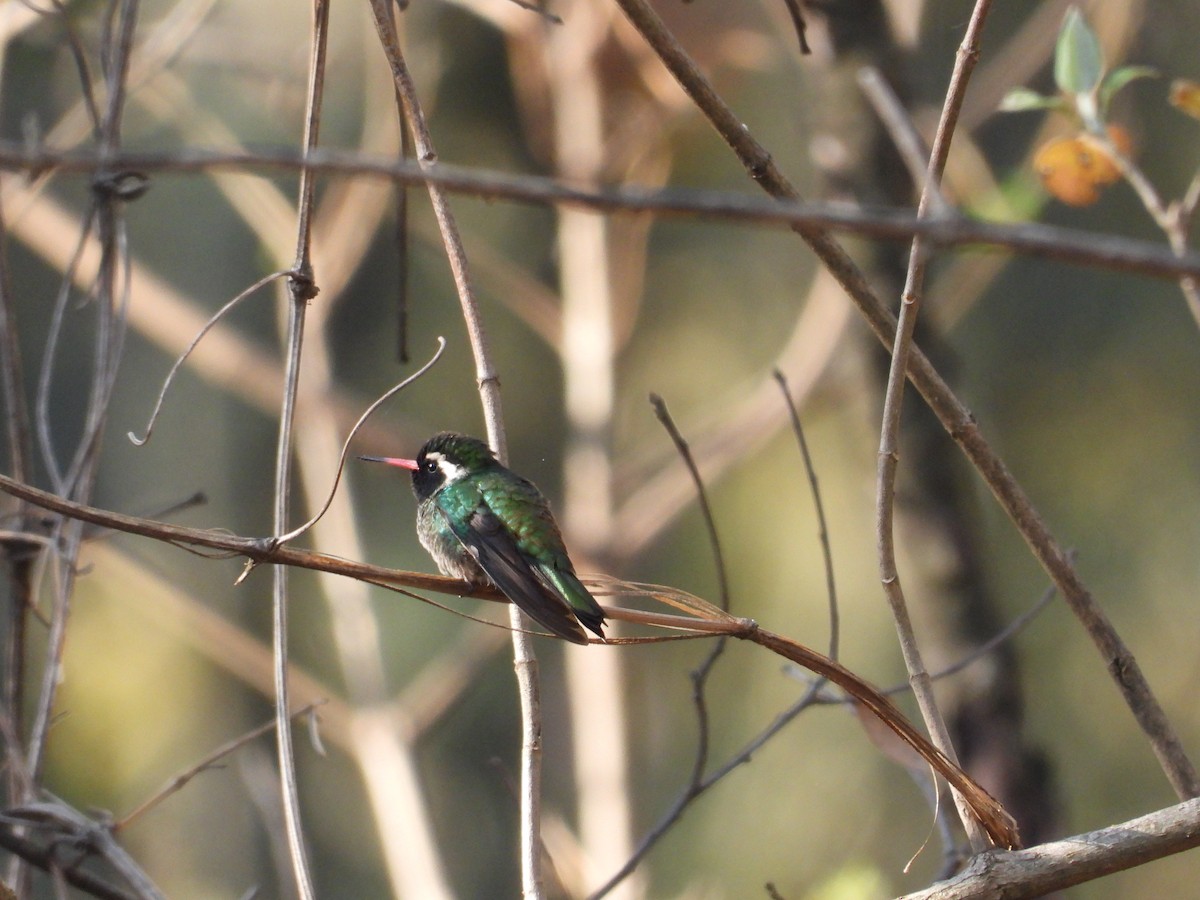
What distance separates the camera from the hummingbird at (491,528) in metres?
2.18

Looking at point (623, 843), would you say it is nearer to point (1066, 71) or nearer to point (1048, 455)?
point (1066, 71)

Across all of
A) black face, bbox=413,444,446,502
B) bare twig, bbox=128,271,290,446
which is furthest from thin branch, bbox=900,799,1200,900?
black face, bbox=413,444,446,502

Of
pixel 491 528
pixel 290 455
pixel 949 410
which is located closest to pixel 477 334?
pixel 290 455

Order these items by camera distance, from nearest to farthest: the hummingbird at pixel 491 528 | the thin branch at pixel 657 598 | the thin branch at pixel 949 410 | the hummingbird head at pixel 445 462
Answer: the thin branch at pixel 657 598 → the thin branch at pixel 949 410 → the hummingbird at pixel 491 528 → the hummingbird head at pixel 445 462

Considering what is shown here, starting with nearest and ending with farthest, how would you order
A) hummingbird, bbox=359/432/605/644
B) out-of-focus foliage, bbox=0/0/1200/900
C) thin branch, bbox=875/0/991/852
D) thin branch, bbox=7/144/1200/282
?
thin branch, bbox=7/144/1200/282, thin branch, bbox=875/0/991/852, hummingbird, bbox=359/432/605/644, out-of-focus foliage, bbox=0/0/1200/900

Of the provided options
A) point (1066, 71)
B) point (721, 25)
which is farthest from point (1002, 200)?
point (721, 25)

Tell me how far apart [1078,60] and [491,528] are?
4.81 feet

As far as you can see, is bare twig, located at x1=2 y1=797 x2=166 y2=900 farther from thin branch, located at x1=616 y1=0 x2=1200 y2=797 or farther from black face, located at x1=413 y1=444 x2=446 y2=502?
thin branch, located at x1=616 y1=0 x2=1200 y2=797

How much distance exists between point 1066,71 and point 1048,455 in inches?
295

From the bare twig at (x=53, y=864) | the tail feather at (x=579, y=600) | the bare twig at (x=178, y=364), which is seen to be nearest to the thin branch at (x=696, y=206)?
the bare twig at (x=178, y=364)

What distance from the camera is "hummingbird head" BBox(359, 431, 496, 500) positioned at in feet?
9.64

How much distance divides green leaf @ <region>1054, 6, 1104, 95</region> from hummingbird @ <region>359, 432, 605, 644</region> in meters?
1.23

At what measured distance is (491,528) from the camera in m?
2.62

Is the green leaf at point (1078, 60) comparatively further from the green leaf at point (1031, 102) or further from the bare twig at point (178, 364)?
the bare twig at point (178, 364)
